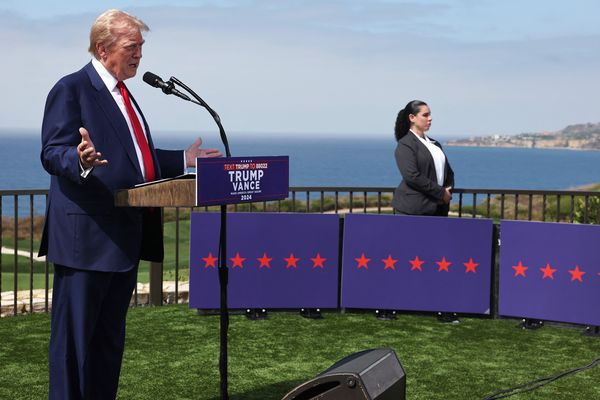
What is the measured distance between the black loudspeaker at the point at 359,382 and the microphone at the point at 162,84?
1.42 metres

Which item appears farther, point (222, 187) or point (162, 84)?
point (162, 84)

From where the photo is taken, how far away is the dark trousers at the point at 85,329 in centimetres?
341

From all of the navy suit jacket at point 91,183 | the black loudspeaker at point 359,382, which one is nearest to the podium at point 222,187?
the navy suit jacket at point 91,183

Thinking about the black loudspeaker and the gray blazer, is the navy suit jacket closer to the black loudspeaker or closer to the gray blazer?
the black loudspeaker

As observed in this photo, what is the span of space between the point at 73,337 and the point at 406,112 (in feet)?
15.7

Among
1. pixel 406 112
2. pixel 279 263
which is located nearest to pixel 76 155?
pixel 279 263

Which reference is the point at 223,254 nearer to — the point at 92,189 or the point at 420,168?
the point at 92,189

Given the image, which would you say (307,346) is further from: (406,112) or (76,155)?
(76,155)

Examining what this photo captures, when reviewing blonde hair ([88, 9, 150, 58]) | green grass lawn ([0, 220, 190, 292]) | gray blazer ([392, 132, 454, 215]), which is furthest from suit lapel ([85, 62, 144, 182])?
green grass lawn ([0, 220, 190, 292])

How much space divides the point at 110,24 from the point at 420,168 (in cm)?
462

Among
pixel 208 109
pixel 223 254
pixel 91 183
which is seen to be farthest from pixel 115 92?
pixel 223 254

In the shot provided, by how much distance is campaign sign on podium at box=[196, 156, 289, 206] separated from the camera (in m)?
3.37

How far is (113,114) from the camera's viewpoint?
3348 mm

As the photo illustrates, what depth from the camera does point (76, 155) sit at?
309 centimetres
